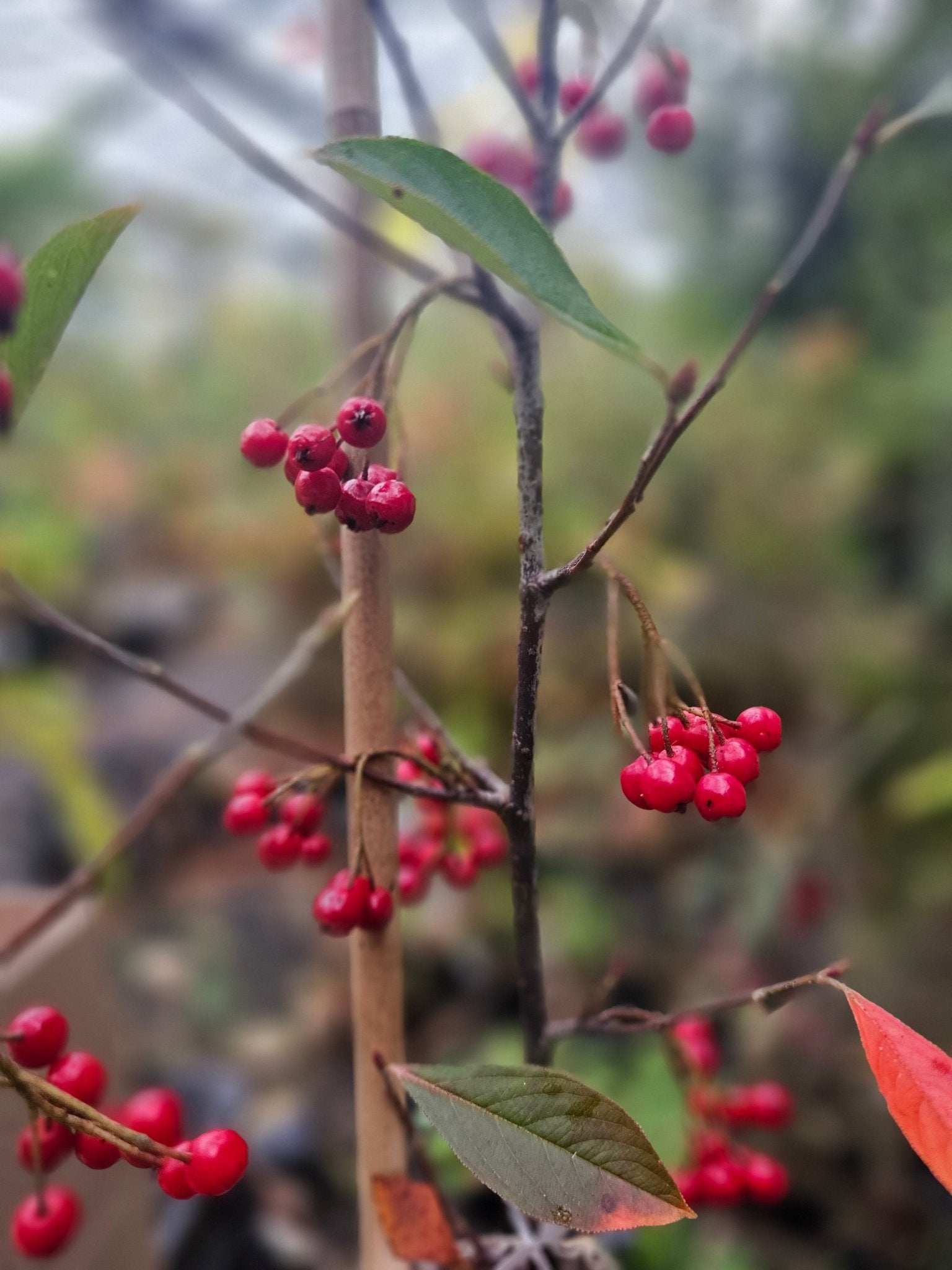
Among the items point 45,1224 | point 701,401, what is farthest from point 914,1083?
point 45,1224

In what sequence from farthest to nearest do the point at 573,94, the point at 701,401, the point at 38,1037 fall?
the point at 573,94
the point at 38,1037
the point at 701,401

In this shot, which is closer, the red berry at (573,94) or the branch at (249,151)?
the branch at (249,151)

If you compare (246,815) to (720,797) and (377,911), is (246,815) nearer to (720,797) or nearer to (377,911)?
(377,911)

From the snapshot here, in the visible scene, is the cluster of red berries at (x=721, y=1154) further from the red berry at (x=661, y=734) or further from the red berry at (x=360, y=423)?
the red berry at (x=360, y=423)

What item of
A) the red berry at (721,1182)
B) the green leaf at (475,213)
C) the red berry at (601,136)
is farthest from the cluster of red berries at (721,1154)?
the red berry at (601,136)

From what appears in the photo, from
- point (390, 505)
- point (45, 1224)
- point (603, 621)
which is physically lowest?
point (45, 1224)

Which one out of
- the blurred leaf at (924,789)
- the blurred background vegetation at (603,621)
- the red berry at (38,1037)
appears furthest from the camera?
the blurred background vegetation at (603,621)

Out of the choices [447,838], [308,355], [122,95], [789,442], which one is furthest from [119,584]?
[447,838]

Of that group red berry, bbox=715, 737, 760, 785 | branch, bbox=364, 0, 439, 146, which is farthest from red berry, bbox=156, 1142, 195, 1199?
branch, bbox=364, 0, 439, 146
